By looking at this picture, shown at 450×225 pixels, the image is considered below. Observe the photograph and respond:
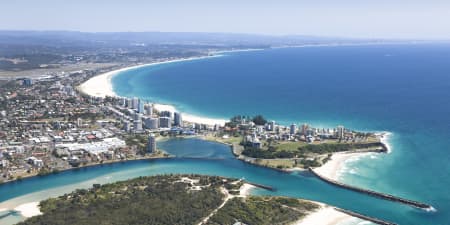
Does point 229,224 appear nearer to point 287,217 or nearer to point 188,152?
point 287,217

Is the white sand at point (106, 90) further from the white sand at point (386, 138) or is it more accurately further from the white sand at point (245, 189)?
the white sand at point (245, 189)

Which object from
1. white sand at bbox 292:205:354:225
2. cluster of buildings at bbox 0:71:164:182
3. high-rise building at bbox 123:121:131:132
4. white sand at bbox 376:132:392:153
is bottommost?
cluster of buildings at bbox 0:71:164:182

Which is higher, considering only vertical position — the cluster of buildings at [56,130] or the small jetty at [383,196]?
the small jetty at [383,196]

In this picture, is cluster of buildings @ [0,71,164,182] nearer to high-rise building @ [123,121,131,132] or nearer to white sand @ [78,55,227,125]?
high-rise building @ [123,121,131,132]

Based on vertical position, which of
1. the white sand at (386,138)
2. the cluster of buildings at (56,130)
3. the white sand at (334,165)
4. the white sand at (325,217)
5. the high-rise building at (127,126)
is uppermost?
the white sand at (386,138)

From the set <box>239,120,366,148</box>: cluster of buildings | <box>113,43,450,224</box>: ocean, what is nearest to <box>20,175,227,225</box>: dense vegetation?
<box>113,43,450,224</box>: ocean

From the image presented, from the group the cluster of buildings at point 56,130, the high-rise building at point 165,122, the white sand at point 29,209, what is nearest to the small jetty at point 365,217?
the white sand at point 29,209

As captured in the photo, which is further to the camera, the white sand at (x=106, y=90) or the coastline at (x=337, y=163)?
the white sand at (x=106, y=90)
